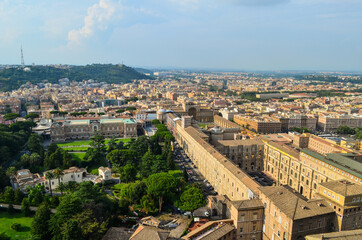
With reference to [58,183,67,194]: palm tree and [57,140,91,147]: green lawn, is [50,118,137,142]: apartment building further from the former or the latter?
[58,183,67,194]: palm tree

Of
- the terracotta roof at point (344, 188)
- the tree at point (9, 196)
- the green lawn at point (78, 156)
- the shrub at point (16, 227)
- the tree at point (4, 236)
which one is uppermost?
the terracotta roof at point (344, 188)

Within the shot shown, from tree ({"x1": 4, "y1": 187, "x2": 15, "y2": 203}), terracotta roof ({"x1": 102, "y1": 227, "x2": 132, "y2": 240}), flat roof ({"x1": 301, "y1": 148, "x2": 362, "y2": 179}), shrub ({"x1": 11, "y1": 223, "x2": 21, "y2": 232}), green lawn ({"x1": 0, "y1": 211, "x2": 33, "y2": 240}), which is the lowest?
green lawn ({"x1": 0, "y1": 211, "x2": 33, "y2": 240})

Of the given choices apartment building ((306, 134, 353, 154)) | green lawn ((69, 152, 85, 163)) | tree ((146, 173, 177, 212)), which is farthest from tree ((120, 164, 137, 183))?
apartment building ((306, 134, 353, 154))

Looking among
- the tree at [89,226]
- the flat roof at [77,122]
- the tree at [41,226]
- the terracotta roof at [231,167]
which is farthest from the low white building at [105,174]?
the flat roof at [77,122]

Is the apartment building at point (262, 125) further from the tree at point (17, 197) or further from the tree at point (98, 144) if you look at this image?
the tree at point (17, 197)

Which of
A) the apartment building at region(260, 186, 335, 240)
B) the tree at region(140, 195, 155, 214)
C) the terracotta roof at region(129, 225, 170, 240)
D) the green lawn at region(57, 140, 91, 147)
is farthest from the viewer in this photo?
the green lawn at region(57, 140, 91, 147)

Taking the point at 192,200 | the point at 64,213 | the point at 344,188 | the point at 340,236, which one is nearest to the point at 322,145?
the point at 344,188

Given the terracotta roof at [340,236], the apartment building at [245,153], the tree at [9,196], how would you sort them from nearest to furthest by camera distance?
the terracotta roof at [340,236], the tree at [9,196], the apartment building at [245,153]
